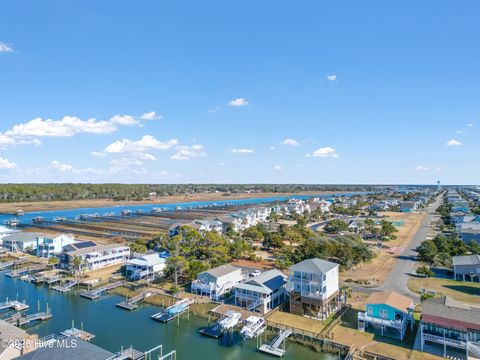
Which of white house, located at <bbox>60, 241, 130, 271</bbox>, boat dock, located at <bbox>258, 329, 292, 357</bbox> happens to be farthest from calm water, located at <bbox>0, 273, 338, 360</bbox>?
white house, located at <bbox>60, 241, 130, 271</bbox>

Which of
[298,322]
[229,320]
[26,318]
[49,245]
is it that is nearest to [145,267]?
[26,318]

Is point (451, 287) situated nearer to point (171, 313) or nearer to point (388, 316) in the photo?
point (388, 316)

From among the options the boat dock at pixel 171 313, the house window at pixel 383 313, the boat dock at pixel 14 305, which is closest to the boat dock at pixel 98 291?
the boat dock at pixel 14 305

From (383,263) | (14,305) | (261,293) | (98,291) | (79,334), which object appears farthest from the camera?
(383,263)

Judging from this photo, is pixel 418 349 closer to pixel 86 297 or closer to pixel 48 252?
pixel 86 297

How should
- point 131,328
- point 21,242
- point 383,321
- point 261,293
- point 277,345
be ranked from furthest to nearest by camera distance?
1. point 21,242
2. point 261,293
3. point 131,328
4. point 383,321
5. point 277,345

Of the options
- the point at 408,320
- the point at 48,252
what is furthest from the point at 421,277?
the point at 48,252

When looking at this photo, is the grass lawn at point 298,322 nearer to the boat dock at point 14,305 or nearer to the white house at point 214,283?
the white house at point 214,283
